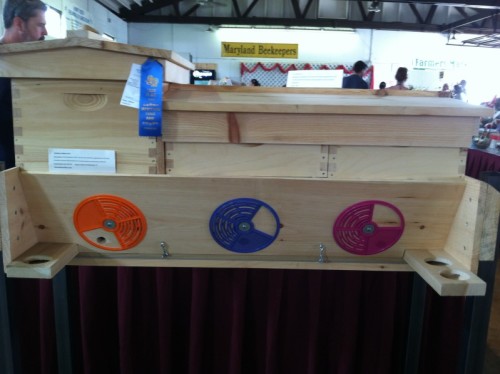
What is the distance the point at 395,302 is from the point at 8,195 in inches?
44.7

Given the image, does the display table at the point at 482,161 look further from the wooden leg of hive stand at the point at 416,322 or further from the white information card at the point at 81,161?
the white information card at the point at 81,161

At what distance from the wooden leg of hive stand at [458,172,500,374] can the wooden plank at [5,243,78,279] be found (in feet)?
3.18

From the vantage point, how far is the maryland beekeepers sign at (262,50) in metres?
8.99

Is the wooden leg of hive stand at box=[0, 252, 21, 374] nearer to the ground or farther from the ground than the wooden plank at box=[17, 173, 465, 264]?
nearer to the ground

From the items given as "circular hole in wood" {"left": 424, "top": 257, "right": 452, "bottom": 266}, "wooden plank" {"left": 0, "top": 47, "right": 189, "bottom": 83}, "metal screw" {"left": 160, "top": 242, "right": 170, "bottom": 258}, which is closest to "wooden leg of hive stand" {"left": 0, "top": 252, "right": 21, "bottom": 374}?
"metal screw" {"left": 160, "top": 242, "right": 170, "bottom": 258}

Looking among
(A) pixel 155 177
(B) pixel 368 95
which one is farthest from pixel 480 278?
(A) pixel 155 177

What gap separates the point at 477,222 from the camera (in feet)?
3.11

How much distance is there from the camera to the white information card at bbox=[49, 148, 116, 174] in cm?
99

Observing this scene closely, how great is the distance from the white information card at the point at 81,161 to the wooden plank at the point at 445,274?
2.51ft

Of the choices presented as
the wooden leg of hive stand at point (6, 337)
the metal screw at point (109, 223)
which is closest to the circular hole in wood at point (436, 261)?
the metal screw at point (109, 223)

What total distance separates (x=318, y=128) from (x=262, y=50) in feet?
28.0

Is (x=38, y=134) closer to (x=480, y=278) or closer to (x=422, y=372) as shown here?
(x=480, y=278)

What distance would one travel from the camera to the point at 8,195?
93cm

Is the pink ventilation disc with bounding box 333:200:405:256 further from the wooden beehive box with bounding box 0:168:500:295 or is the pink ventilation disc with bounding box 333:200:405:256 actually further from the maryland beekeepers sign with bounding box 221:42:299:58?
the maryland beekeepers sign with bounding box 221:42:299:58
